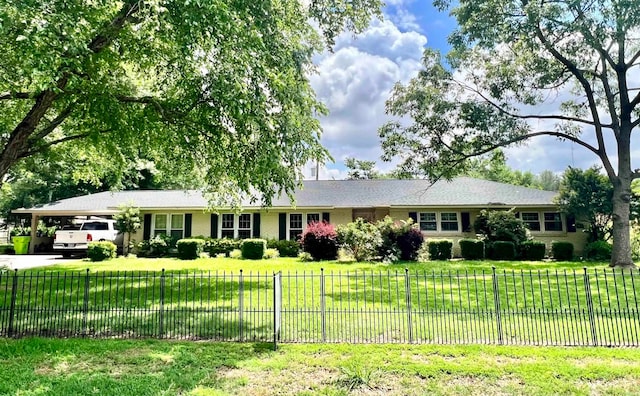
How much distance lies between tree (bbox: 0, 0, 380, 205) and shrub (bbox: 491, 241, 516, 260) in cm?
1202

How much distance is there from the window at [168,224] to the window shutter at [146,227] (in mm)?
270

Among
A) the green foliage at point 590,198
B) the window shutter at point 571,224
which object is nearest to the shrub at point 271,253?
the green foliage at point 590,198

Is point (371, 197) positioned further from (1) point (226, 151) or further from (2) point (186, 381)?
(2) point (186, 381)

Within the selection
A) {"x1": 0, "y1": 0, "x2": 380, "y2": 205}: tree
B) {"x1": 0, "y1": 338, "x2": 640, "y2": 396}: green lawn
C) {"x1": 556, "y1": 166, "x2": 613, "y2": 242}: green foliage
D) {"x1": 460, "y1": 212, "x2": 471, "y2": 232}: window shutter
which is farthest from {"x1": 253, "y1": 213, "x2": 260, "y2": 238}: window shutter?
{"x1": 556, "y1": 166, "x2": 613, "y2": 242}: green foliage

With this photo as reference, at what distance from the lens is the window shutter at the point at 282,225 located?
20.7 meters

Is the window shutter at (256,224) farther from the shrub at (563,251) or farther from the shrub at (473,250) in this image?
the shrub at (563,251)

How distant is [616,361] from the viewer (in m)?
5.20

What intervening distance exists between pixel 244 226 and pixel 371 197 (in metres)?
7.47

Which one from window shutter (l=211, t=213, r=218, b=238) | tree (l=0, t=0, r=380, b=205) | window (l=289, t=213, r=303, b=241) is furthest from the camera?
window shutter (l=211, t=213, r=218, b=238)

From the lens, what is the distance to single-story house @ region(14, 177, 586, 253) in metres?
19.9

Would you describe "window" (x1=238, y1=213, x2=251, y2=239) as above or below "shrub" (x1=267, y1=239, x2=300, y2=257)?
above

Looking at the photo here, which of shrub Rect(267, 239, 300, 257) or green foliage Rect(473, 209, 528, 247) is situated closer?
green foliage Rect(473, 209, 528, 247)

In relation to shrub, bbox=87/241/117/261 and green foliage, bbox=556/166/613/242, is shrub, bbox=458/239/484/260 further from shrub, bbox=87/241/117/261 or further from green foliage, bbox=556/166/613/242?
shrub, bbox=87/241/117/261

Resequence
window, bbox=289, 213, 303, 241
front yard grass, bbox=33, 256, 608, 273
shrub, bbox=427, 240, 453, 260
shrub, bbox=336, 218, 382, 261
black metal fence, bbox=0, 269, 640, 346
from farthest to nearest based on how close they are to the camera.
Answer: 1. window, bbox=289, 213, 303, 241
2. shrub, bbox=427, 240, 453, 260
3. shrub, bbox=336, 218, 382, 261
4. front yard grass, bbox=33, 256, 608, 273
5. black metal fence, bbox=0, 269, 640, 346
